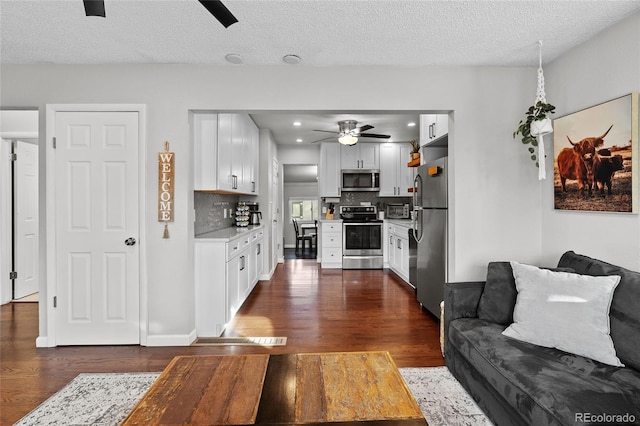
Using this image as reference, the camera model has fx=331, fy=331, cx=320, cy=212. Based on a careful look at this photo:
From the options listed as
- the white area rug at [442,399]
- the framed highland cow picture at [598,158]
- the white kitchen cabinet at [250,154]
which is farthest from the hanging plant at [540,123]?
the white kitchen cabinet at [250,154]

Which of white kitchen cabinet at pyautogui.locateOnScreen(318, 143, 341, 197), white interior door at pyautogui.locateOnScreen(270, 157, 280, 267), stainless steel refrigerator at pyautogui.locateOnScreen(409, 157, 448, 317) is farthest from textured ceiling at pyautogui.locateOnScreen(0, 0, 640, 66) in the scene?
white kitchen cabinet at pyautogui.locateOnScreen(318, 143, 341, 197)

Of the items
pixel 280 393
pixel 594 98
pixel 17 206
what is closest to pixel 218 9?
pixel 280 393

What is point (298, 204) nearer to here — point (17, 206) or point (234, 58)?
point (17, 206)

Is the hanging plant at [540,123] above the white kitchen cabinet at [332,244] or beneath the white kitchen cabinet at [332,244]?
above

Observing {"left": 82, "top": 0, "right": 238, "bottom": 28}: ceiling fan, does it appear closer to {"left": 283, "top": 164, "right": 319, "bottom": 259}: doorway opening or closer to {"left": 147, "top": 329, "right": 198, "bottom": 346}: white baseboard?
{"left": 147, "top": 329, "right": 198, "bottom": 346}: white baseboard

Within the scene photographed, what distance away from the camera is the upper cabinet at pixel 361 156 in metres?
6.78

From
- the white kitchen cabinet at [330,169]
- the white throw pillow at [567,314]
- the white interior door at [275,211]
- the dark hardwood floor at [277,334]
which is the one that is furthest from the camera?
the white kitchen cabinet at [330,169]

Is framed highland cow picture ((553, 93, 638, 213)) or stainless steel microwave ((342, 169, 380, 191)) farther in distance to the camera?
stainless steel microwave ((342, 169, 380, 191))

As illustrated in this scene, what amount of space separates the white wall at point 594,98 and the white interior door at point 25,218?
6.09 metres

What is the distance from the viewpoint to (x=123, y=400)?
7.05 ft

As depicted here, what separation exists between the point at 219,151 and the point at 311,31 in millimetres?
1735

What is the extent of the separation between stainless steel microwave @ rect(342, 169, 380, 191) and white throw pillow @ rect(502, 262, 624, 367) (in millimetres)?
4816

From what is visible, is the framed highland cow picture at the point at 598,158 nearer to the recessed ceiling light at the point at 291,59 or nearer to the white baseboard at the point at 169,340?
the recessed ceiling light at the point at 291,59

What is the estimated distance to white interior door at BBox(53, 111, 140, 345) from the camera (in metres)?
2.93
